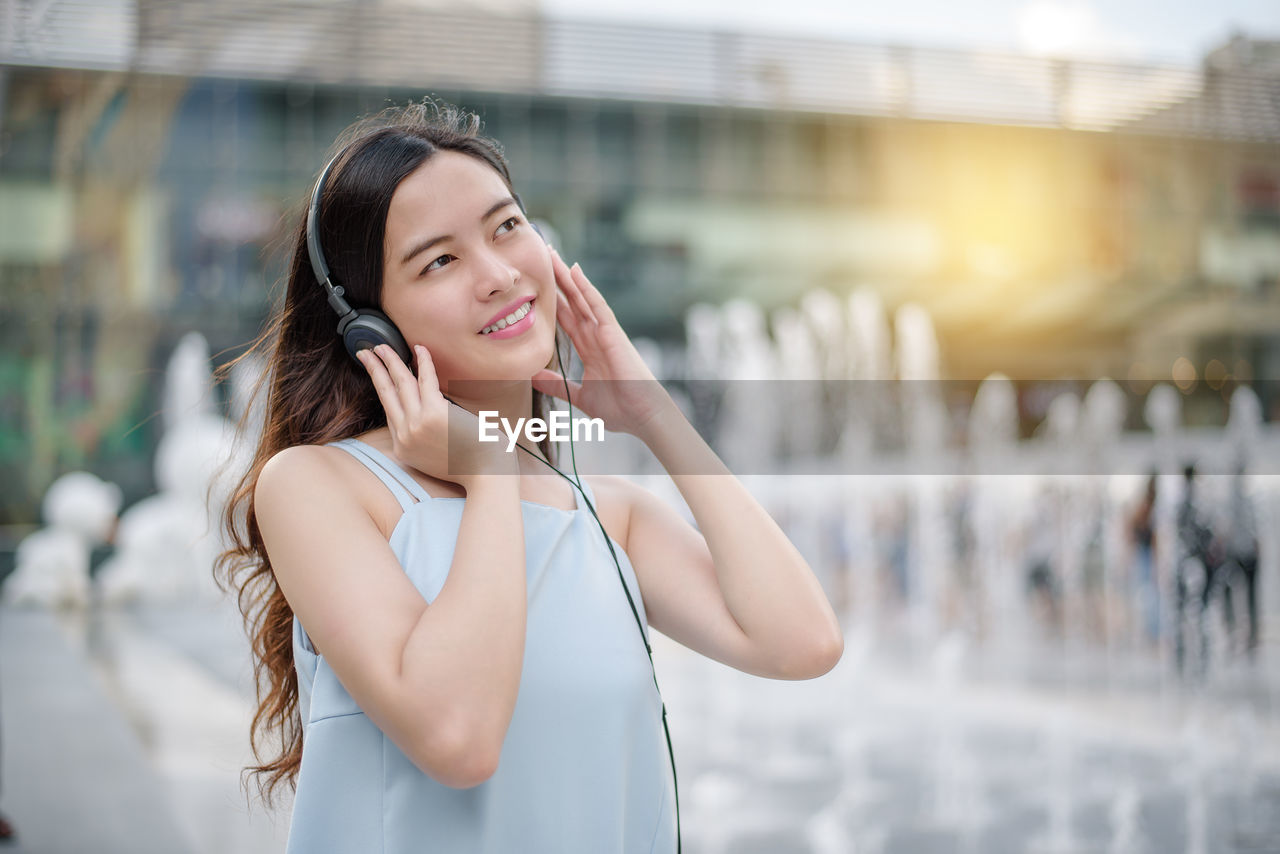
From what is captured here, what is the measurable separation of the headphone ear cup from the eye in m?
0.08

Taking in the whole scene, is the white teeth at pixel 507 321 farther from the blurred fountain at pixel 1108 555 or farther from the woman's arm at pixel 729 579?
the blurred fountain at pixel 1108 555

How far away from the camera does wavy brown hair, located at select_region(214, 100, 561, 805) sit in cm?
121

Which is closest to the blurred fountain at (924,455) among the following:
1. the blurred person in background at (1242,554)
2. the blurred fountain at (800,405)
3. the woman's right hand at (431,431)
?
the blurred fountain at (800,405)

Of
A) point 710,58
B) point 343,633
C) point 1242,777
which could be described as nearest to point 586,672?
point 343,633

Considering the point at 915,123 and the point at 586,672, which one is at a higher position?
the point at 915,123

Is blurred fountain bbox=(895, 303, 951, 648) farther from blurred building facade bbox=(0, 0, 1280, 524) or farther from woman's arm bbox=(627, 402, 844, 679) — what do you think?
woman's arm bbox=(627, 402, 844, 679)

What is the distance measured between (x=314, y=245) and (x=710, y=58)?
23.3 m

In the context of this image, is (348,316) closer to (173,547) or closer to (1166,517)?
(1166,517)

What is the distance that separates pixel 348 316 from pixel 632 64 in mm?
22712

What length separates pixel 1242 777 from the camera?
13.8 ft

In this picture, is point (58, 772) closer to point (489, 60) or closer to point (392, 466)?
point (392, 466)

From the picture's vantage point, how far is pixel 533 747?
110 centimetres

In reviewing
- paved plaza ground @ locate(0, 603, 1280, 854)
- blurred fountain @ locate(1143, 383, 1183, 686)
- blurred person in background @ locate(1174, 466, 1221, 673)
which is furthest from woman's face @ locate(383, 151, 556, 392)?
blurred person in background @ locate(1174, 466, 1221, 673)

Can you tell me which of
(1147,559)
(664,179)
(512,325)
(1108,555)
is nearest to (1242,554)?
(1147,559)
